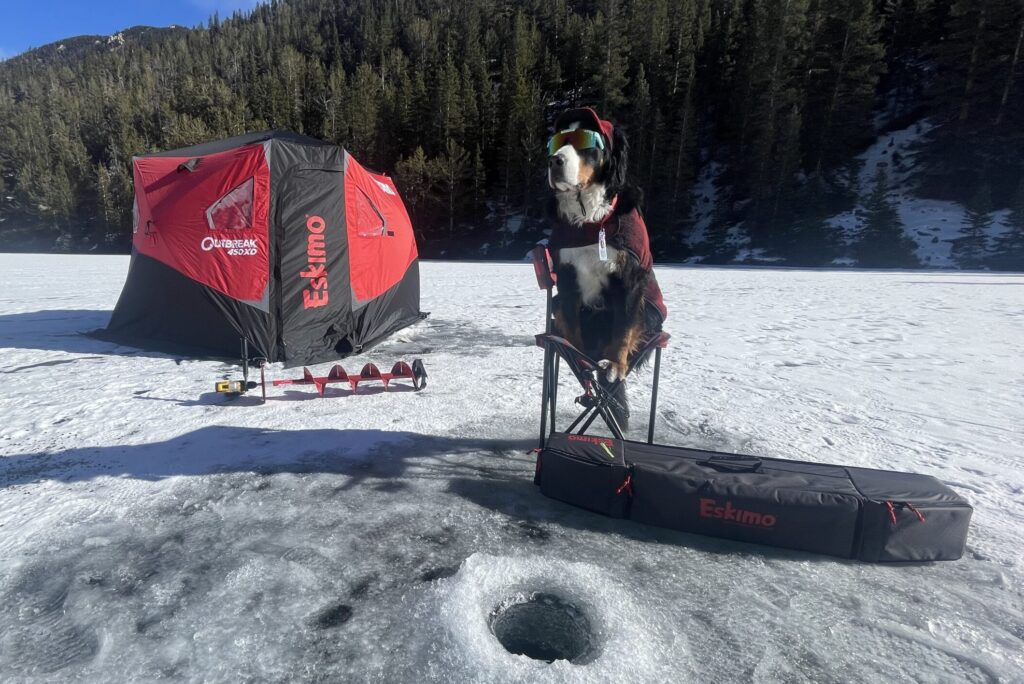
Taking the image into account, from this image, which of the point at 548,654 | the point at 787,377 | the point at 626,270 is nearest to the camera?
the point at 548,654

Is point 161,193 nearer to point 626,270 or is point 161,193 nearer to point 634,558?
point 626,270

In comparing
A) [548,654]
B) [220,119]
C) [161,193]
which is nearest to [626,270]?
[548,654]

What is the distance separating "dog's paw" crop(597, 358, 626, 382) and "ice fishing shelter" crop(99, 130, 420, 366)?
3842mm

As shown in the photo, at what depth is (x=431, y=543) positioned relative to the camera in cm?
231

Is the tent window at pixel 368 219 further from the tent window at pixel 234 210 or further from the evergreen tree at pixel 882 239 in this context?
the evergreen tree at pixel 882 239

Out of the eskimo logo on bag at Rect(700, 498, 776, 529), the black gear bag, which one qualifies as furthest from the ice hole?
the eskimo logo on bag at Rect(700, 498, 776, 529)

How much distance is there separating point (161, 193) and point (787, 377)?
7.54 m

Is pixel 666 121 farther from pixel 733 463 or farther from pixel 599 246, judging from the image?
pixel 733 463

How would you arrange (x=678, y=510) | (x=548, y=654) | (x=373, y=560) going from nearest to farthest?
(x=548, y=654), (x=373, y=560), (x=678, y=510)

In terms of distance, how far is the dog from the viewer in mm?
2576

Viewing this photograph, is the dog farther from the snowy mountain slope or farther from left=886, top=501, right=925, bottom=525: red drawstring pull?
the snowy mountain slope

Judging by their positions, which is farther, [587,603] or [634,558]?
[634,558]

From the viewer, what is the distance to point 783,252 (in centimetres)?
2730

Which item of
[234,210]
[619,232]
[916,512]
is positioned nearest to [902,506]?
[916,512]
